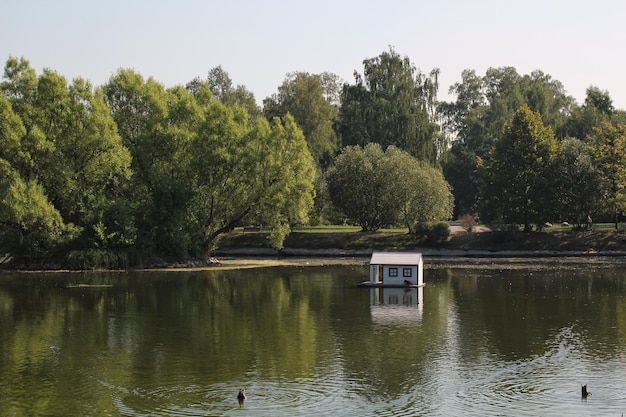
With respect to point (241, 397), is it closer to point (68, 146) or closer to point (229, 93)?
point (68, 146)

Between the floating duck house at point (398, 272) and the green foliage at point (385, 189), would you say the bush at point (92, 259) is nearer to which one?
the floating duck house at point (398, 272)

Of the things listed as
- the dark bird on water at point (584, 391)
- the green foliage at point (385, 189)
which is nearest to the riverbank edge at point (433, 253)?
the green foliage at point (385, 189)

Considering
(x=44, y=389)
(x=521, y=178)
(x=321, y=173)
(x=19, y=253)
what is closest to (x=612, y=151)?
(x=521, y=178)

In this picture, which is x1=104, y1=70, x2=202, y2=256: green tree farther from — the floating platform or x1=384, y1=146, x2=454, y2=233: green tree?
x1=384, y1=146, x2=454, y2=233: green tree

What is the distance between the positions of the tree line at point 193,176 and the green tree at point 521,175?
0.44 ft

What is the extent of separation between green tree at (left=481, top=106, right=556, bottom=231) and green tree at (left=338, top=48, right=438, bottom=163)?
55.1ft

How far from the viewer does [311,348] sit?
128ft

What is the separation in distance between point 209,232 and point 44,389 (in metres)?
57.0

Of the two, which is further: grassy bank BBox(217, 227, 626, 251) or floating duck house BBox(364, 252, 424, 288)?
grassy bank BBox(217, 227, 626, 251)

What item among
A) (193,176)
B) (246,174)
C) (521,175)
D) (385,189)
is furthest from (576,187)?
(193,176)

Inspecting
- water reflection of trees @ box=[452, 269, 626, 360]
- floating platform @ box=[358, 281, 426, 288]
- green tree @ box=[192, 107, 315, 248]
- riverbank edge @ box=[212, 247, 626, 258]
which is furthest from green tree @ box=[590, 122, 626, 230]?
floating platform @ box=[358, 281, 426, 288]

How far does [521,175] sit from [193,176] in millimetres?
39938

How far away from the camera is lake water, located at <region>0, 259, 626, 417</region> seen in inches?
1148

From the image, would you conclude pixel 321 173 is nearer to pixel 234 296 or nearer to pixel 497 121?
pixel 497 121
